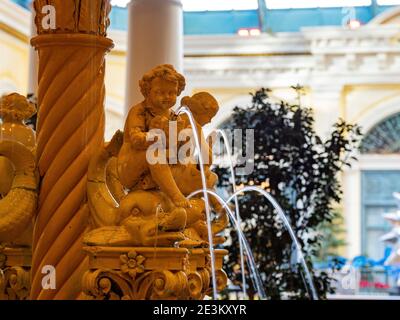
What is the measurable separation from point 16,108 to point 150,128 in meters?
1.06

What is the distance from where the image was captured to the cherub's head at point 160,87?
3.78 metres

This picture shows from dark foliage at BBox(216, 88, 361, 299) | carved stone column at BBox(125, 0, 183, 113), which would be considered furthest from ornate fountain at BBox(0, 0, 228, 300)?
carved stone column at BBox(125, 0, 183, 113)

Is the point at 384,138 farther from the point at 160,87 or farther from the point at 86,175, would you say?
the point at 160,87

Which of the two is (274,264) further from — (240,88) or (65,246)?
(240,88)

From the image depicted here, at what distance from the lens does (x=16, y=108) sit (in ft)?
15.1

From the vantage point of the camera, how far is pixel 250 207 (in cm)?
814

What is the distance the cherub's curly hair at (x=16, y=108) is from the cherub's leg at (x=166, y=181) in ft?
3.70

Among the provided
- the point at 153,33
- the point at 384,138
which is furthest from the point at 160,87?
the point at 384,138

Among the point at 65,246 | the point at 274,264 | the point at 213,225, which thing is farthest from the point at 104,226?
the point at 274,264

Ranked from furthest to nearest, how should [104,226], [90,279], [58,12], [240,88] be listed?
[240,88], [58,12], [104,226], [90,279]

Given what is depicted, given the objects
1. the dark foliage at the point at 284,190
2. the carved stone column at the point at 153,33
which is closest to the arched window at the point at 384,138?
the dark foliage at the point at 284,190
